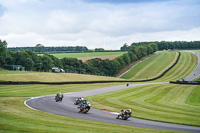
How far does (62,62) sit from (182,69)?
53.9 metres

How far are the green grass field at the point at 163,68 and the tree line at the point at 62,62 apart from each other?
319 inches

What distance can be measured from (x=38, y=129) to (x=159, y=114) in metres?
15.4

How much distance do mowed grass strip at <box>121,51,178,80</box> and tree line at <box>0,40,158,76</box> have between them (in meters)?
7.99

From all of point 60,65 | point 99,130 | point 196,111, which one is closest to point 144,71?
point 60,65

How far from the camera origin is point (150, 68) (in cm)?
15788

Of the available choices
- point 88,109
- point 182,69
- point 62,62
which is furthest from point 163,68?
point 88,109

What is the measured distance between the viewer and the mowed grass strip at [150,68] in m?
142

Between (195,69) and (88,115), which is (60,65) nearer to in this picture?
(195,69)

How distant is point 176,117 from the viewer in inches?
1222

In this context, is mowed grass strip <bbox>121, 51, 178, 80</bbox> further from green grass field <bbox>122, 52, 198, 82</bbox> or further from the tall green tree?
the tall green tree

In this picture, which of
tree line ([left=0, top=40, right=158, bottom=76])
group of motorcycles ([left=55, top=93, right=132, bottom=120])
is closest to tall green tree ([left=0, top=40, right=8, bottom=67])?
tree line ([left=0, top=40, right=158, bottom=76])

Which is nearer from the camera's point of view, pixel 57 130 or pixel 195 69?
pixel 57 130

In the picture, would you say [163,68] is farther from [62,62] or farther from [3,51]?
[3,51]

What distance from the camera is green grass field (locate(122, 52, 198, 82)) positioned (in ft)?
449
